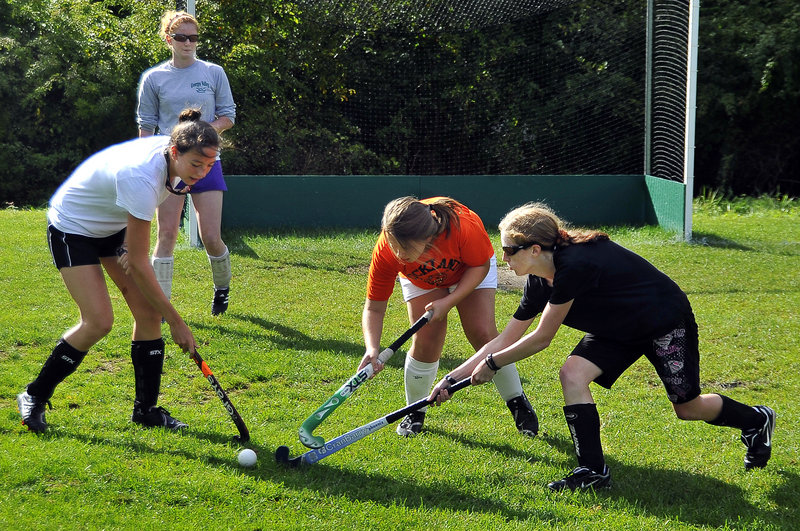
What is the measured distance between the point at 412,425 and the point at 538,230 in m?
1.29

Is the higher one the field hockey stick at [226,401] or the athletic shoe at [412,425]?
the field hockey stick at [226,401]

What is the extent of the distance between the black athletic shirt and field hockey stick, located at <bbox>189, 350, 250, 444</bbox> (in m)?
1.52

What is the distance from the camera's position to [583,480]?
3412mm

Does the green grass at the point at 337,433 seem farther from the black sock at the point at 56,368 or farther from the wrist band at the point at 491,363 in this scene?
the wrist band at the point at 491,363

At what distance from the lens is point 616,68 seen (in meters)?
12.9

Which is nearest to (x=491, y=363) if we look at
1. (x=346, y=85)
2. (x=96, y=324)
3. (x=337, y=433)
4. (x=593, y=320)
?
(x=593, y=320)

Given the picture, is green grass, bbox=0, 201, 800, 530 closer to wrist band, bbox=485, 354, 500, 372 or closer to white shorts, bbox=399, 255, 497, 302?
wrist band, bbox=485, 354, 500, 372

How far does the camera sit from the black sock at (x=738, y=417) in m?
3.62

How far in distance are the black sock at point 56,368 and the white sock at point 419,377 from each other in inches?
61.0

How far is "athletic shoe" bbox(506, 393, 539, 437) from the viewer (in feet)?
13.4

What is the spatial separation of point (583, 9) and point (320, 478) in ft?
35.5

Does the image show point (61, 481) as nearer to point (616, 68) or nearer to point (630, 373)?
point (630, 373)

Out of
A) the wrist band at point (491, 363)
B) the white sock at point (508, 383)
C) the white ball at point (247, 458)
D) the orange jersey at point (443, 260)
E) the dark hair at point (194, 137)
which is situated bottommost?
the white ball at point (247, 458)

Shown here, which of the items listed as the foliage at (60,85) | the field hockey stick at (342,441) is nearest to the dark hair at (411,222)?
the field hockey stick at (342,441)
